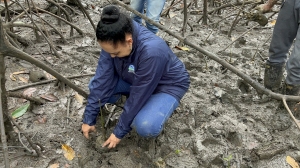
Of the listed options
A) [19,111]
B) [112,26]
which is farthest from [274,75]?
[19,111]

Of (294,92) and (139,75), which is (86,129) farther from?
(294,92)

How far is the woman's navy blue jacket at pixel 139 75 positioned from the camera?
1882 millimetres

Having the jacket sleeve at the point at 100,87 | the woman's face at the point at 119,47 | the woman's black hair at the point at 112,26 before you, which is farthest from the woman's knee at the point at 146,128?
the woman's black hair at the point at 112,26

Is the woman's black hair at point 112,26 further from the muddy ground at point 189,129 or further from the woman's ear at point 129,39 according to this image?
the muddy ground at point 189,129

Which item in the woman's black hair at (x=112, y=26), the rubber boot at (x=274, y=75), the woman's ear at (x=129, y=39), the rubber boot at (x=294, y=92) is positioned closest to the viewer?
the woman's black hair at (x=112, y=26)

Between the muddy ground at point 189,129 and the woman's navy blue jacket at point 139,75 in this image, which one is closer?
the woman's navy blue jacket at point 139,75

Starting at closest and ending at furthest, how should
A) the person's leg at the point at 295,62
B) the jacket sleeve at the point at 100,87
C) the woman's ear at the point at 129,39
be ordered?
the woman's ear at the point at 129,39 < the jacket sleeve at the point at 100,87 < the person's leg at the point at 295,62

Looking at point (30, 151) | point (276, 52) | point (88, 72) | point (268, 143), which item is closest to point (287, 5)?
point (276, 52)

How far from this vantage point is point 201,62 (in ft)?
10.6

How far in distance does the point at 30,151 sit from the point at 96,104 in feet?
1.68

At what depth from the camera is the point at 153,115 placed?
201cm

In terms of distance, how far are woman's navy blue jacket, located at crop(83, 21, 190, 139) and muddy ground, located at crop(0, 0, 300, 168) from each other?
235mm

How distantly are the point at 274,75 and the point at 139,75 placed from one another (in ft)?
4.59

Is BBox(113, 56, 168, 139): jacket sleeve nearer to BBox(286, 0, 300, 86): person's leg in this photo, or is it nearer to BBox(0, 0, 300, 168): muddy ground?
BBox(0, 0, 300, 168): muddy ground
